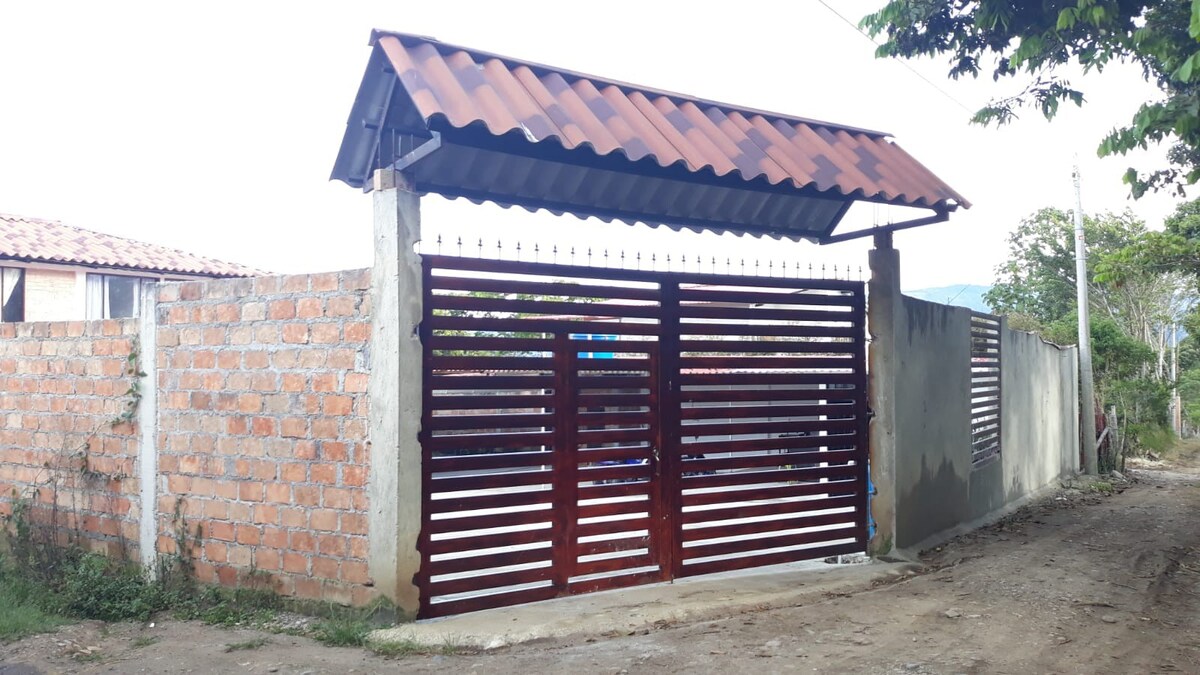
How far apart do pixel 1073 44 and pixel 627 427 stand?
5.64 m

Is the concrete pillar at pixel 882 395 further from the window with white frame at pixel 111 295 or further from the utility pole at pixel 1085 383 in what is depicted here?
Result: the window with white frame at pixel 111 295

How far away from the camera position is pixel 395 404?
5082mm

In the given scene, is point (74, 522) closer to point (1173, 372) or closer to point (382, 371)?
point (382, 371)

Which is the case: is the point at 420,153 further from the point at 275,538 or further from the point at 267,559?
the point at 267,559

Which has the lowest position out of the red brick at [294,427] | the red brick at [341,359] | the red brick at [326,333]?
the red brick at [294,427]

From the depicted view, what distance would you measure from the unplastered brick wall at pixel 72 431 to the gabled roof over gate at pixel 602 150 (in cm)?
215

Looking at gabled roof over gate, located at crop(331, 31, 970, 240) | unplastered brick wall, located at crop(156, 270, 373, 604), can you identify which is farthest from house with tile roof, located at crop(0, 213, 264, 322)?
gabled roof over gate, located at crop(331, 31, 970, 240)

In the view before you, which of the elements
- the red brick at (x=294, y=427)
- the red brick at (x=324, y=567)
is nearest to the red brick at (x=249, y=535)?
the red brick at (x=324, y=567)

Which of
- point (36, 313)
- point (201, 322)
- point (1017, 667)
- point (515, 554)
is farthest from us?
point (36, 313)

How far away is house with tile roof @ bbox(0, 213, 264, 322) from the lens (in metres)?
16.4

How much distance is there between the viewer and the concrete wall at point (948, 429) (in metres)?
7.55

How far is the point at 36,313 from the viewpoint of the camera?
54.5ft

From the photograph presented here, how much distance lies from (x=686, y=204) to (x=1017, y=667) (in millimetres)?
4123

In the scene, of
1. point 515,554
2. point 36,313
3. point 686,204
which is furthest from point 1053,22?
point 36,313
